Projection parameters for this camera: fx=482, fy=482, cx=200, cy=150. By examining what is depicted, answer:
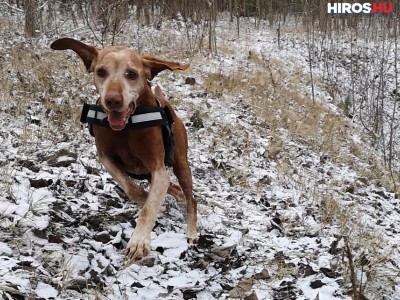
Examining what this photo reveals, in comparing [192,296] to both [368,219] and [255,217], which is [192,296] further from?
[368,219]

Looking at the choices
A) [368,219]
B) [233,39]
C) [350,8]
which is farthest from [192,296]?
[350,8]

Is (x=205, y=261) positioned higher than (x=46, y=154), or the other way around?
(x=46, y=154)

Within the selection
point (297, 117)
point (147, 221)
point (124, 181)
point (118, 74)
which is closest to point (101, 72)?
point (118, 74)

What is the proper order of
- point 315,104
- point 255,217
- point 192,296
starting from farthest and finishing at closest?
point 315,104, point 255,217, point 192,296

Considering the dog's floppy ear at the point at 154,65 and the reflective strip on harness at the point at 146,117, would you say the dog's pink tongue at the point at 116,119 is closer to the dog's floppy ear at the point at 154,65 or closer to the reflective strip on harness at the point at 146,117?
the reflective strip on harness at the point at 146,117

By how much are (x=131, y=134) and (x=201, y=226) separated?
110 centimetres

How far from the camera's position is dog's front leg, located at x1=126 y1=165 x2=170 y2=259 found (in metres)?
2.98

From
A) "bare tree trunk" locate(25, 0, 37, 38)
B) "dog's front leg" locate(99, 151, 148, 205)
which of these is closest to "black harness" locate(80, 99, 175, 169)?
"dog's front leg" locate(99, 151, 148, 205)

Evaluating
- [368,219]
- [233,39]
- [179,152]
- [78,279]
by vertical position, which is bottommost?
[368,219]

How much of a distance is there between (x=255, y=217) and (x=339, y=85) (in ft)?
32.8

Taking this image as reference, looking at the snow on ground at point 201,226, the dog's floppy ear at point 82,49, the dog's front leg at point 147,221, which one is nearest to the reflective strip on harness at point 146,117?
the dog's front leg at point 147,221

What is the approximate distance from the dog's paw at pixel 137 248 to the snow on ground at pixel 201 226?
0.05 m

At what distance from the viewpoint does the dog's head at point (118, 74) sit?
308cm

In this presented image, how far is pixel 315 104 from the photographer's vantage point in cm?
1089
